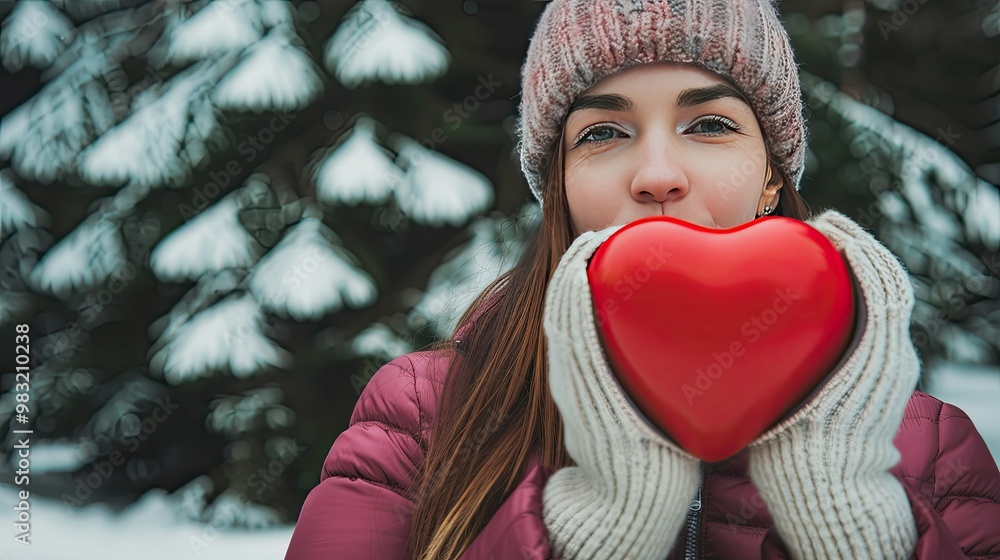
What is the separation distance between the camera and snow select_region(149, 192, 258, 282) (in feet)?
9.22

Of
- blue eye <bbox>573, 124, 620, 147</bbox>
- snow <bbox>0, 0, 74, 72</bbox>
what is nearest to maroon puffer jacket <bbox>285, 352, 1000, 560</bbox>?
blue eye <bbox>573, 124, 620, 147</bbox>

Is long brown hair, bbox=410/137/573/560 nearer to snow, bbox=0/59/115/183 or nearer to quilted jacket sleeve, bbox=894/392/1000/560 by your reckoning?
quilted jacket sleeve, bbox=894/392/1000/560

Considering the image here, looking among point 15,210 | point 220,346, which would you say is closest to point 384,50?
point 220,346

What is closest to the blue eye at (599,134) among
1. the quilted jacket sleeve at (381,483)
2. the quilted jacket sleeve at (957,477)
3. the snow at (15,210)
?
the quilted jacket sleeve at (381,483)

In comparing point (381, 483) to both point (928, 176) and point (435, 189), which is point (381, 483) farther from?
point (928, 176)

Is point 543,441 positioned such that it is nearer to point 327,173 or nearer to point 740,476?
point 740,476

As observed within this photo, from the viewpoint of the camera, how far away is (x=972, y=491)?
122cm

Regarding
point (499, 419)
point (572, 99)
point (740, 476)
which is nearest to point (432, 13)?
point (572, 99)

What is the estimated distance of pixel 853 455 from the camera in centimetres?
93

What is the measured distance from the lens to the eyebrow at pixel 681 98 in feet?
4.21

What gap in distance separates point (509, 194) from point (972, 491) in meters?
1.83

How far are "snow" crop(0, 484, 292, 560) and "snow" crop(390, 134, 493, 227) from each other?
3.65ft

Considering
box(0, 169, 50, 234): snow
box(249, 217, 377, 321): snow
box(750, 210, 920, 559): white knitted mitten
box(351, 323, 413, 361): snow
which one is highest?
box(750, 210, 920, 559): white knitted mitten

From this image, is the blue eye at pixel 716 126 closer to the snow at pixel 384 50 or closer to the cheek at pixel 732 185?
the cheek at pixel 732 185
